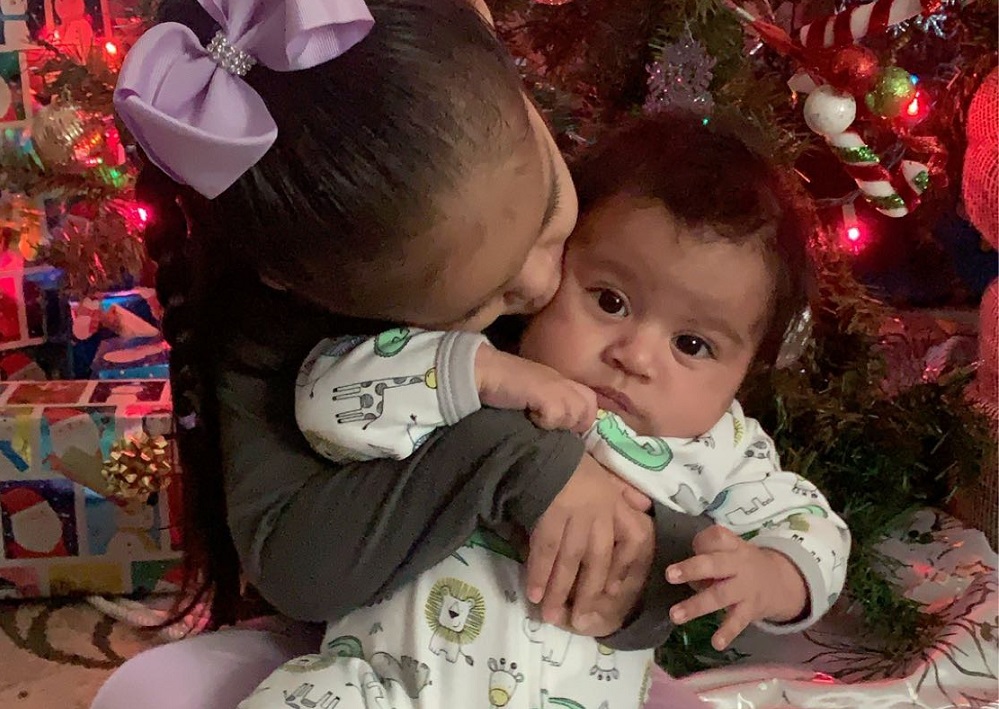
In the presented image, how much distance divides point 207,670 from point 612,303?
0.40 metres

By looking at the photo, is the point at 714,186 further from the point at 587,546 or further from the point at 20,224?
the point at 20,224

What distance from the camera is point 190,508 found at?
80cm

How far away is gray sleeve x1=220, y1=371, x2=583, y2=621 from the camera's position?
0.62m

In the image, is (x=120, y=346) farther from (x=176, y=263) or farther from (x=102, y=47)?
(x=176, y=263)

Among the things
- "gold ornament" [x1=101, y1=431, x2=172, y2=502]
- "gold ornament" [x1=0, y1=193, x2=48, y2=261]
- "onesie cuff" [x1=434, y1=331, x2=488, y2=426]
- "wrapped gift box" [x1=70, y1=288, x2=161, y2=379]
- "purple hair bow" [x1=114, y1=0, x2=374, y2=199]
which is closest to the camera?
"purple hair bow" [x1=114, y1=0, x2=374, y2=199]

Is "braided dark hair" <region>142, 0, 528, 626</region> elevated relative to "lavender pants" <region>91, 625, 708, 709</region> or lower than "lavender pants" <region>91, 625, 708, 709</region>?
elevated

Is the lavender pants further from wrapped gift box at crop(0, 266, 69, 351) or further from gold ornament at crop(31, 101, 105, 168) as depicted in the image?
wrapped gift box at crop(0, 266, 69, 351)

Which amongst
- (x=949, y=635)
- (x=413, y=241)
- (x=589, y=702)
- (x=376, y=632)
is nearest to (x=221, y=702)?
(x=376, y=632)

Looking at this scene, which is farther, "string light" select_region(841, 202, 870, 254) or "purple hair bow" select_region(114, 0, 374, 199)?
"string light" select_region(841, 202, 870, 254)

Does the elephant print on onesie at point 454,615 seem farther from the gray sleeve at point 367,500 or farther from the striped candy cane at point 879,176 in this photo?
the striped candy cane at point 879,176

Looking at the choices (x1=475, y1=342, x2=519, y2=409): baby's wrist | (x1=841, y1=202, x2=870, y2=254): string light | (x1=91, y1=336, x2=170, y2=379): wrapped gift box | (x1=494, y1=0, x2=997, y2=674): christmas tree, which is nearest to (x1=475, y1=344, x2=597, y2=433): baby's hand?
(x1=475, y1=342, x2=519, y2=409): baby's wrist

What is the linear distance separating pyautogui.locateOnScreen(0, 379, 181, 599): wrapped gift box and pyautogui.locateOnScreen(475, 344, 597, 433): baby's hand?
29.8 inches

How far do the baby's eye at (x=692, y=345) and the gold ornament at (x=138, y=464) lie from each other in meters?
0.77

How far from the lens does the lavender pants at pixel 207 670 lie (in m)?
0.71
